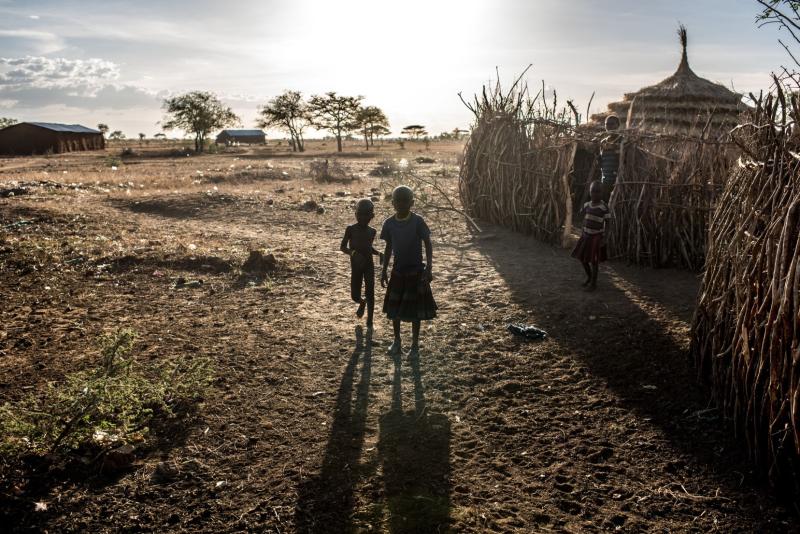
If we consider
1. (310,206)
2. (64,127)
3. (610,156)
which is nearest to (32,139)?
(64,127)

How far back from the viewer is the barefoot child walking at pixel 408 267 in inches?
177

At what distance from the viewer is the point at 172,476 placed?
120 inches

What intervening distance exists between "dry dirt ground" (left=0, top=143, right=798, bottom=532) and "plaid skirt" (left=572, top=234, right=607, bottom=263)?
1.42ft

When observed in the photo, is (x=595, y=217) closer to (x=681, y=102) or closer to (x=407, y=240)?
(x=407, y=240)

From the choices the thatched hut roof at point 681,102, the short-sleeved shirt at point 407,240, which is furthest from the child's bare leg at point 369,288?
the thatched hut roof at point 681,102

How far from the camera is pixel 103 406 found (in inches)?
132

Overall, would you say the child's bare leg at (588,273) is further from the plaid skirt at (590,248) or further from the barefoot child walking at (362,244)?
the barefoot child walking at (362,244)

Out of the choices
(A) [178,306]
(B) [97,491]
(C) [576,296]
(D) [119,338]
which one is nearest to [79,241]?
(A) [178,306]

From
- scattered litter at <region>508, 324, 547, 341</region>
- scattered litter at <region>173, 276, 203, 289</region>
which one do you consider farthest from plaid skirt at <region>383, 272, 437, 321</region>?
scattered litter at <region>173, 276, 203, 289</region>

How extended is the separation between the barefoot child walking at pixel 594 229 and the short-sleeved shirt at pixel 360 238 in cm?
259

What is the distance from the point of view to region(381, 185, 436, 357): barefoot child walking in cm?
449

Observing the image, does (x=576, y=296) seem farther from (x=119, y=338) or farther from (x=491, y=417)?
(x=119, y=338)

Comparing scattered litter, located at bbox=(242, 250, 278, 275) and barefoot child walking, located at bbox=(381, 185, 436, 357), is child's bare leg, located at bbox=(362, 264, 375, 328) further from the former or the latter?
scattered litter, located at bbox=(242, 250, 278, 275)

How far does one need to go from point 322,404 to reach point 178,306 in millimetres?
2842
